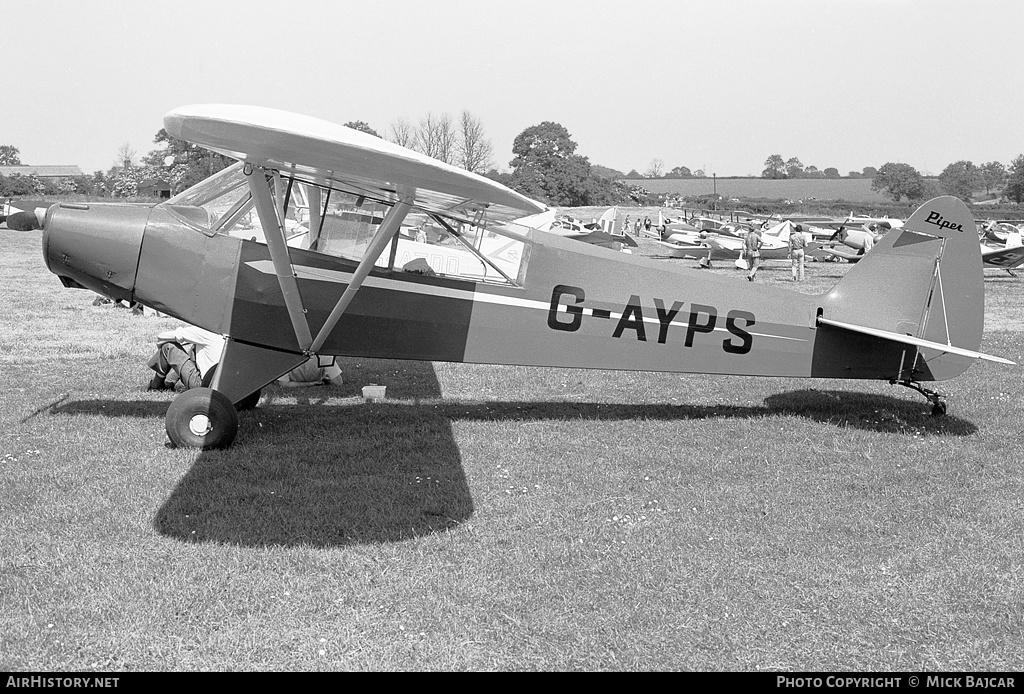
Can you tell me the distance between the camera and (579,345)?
22.6ft

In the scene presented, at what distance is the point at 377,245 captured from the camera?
5.99 meters

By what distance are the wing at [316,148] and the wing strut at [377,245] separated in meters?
0.30

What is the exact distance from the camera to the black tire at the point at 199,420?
606 cm

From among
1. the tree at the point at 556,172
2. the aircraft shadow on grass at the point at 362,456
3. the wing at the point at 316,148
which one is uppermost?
the tree at the point at 556,172

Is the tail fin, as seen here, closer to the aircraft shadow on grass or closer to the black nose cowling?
the aircraft shadow on grass

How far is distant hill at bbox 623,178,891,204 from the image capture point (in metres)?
88.7

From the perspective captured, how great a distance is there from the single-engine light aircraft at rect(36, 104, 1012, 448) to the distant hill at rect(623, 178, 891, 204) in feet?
255

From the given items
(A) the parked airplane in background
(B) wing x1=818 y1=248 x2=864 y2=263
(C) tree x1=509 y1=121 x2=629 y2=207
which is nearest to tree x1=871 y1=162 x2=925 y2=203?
(C) tree x1=509 y1=121 x2=629 y2=207

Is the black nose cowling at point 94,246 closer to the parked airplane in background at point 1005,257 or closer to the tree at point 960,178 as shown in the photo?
the parked airplane in background at point 1005,257

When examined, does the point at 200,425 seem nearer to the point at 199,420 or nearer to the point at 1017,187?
the point at 199,420

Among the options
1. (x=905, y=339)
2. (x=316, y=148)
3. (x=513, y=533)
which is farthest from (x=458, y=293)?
(x=905, y=339)

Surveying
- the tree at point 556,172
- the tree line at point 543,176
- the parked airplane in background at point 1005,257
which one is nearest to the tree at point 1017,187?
the tree line at point 543,176

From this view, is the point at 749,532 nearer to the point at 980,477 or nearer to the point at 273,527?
the point at 980,477
